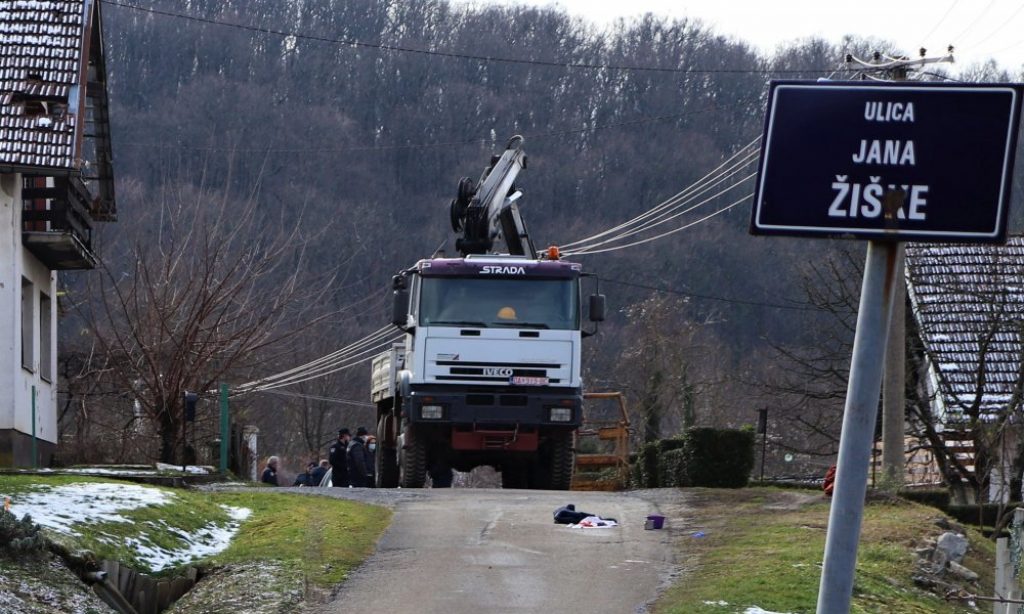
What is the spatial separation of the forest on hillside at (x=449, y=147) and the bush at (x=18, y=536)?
132 ft

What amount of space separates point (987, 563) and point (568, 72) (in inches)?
2206

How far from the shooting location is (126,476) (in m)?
17.4

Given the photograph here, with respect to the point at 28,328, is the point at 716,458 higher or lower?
lower

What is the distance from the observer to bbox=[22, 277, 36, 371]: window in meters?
26.1

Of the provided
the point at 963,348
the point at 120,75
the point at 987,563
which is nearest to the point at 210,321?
the point at 963,348

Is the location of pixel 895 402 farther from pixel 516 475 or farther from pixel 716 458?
pixel 516 475

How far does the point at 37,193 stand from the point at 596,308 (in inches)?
376

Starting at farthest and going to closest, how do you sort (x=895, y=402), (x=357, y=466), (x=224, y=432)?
(x=357, y=466) < (x=224, y=432) < (x=895, y=402)

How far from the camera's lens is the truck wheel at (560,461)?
22.4 m

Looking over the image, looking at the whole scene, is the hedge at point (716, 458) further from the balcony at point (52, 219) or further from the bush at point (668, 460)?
the balcony at point (52, 219)

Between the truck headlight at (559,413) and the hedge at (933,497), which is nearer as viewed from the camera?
the truck headlight at (559,413)

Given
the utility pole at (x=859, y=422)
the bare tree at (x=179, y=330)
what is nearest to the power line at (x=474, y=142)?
the bare tree at (x=179, y=330)

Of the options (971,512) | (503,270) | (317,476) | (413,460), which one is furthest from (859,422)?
(317,476)

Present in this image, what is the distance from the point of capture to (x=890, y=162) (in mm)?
5031
